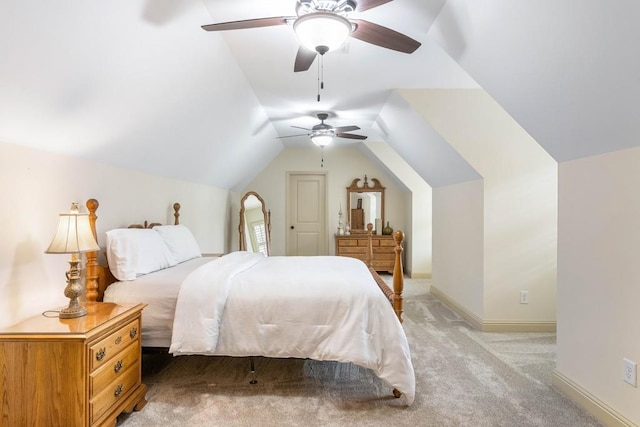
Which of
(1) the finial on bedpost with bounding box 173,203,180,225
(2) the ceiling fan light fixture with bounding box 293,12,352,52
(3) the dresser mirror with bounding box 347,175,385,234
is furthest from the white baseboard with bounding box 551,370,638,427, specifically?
(3) the dresser mirror with bounding box 347,175,385,234

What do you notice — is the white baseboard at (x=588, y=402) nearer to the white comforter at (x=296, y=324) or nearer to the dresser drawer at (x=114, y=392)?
the white comforter at (x=296, y=324)

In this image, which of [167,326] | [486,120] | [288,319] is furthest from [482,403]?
[486,120]

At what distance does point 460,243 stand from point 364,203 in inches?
120

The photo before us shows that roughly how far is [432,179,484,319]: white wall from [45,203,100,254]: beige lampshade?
134 inches

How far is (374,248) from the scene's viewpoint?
6.82 m

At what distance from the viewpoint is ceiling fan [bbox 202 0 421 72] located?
5.61 ft

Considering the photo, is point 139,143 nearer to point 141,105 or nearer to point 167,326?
point 141,105

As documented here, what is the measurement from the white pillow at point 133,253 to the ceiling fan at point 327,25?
1694 mm

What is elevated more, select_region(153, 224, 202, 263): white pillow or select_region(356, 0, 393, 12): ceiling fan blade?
select_region(356, 0, 393, 12): ceiling fan blade

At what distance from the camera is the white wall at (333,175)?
23.7 feet

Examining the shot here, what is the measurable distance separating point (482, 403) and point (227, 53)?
3.15 metres

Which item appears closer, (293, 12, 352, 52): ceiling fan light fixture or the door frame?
(293, 12, 352, 52): ceiling fan light fixture

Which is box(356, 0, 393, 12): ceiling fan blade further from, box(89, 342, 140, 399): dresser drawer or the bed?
box(89, 342, 140, 399): dresser drawer

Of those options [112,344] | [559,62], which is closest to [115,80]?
[112,344]
